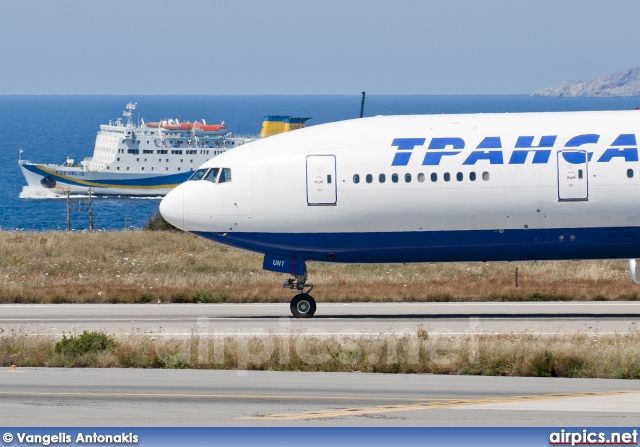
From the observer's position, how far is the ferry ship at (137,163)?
5837 inches

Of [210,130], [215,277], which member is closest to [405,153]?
[215,277]

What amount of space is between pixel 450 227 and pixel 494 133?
263 cm

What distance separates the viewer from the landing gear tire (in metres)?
28.8

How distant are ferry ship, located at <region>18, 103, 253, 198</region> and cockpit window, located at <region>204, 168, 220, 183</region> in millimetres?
117941

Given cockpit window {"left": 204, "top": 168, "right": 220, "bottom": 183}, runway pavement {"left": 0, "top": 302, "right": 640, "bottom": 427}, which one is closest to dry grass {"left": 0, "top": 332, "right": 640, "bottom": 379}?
runway pavement {"left": 0, "top": 302, "right": 640, "bottom": 427}

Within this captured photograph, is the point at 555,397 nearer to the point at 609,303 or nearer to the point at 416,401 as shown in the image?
the point at 416,401

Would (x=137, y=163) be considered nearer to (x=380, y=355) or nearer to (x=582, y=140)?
(x=582, y=140)

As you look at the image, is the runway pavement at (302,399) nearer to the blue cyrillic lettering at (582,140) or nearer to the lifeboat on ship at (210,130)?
the blue cyrillic lettering at (582,140)

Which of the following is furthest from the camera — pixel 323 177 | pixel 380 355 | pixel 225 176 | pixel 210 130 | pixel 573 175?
pixel 210 130

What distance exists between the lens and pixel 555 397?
16375 mm

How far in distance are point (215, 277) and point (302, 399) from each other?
24.3m

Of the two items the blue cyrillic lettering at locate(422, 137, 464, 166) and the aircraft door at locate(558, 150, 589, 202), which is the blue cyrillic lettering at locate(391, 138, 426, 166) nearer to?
the blue cyrillic lettering at locate(422, 137, 464, 166)

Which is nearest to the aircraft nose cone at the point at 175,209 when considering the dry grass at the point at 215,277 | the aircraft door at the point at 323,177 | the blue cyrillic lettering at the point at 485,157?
the aircraft door at the point at 323,177

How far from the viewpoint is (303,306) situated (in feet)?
94.4
